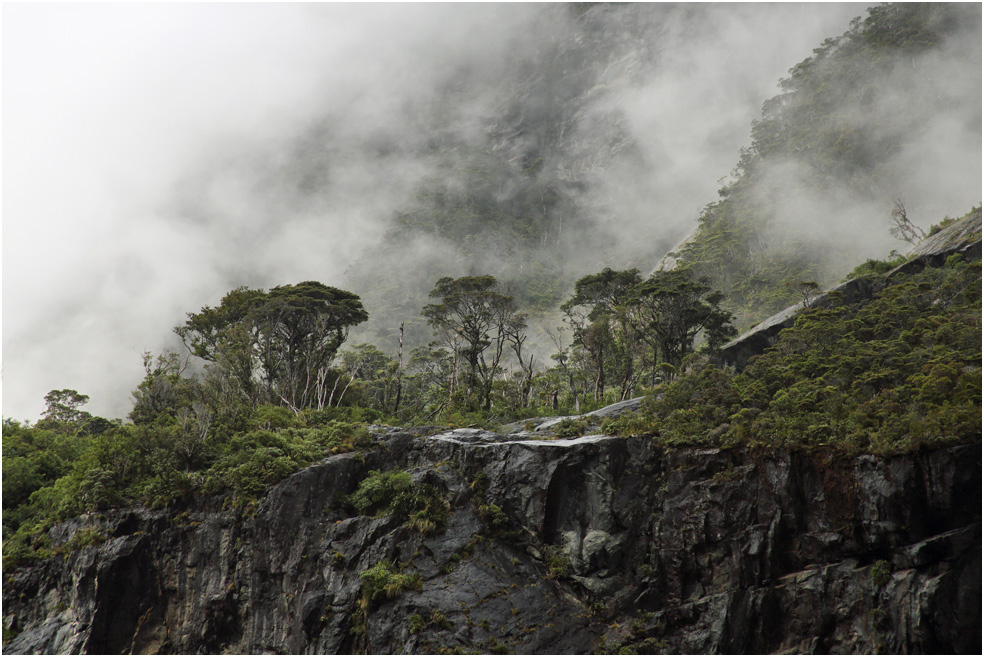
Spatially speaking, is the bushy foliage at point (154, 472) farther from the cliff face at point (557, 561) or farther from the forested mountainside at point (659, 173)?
the forested mountainside at point (659, 173)

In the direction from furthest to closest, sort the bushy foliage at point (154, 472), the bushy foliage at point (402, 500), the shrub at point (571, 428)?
the shrub at point (571, 428), the bushy foliage at point (154, 472), the bushy foliage at point (402, 500)

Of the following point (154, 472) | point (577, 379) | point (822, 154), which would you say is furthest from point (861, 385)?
point (822, 154)

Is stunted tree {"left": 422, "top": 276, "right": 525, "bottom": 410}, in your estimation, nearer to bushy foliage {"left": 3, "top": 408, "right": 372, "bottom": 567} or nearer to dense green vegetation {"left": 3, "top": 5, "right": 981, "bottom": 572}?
dense green vegetation {"left": 3, "top": 5, "right": 981, "bottom": 572}

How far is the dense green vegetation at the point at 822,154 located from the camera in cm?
5616

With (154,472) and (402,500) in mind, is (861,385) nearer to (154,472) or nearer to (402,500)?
(402,500)

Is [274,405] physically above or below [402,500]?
above

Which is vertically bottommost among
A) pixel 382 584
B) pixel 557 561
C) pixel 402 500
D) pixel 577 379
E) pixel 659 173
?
pixel 382 584

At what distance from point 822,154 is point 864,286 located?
41073 millimetres

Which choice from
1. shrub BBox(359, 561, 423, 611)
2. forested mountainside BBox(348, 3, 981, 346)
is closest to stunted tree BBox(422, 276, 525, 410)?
shrub BBox(359, 561, 423, 611)

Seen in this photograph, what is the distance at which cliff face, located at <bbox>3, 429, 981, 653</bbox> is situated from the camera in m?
13.0

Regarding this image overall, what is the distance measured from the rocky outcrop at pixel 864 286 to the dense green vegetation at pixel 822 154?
22.0 metres

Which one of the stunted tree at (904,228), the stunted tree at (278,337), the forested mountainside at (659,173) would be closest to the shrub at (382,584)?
the stunted tree at (278,337)

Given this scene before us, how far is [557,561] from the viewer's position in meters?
17.9

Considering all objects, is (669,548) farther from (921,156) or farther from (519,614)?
(921,156)
